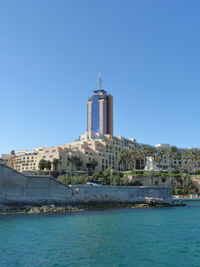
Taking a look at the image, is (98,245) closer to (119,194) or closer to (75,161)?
(119,194)

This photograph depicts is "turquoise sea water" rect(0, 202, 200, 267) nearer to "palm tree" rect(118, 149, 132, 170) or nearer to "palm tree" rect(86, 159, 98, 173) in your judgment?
"palm tree" rect(86, 159, 98, 173)

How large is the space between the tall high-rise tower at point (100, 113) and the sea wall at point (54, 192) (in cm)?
10445

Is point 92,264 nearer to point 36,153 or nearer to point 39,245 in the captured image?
point 39,245

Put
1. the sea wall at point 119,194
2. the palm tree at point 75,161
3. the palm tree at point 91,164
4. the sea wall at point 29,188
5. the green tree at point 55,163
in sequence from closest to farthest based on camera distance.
Result: 1. the sea wall at point 29,188
2. the sea wall at point 119,194
3. the green tree at point 55,163
4. the palm tree at point 75,161
5. the palm tree at point 91,164

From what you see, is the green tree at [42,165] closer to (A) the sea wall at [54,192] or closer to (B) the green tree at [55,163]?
(B) the green tree at [55,163]

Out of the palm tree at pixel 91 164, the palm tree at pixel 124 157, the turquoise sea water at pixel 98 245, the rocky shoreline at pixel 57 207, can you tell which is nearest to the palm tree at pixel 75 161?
the palm tree at pixel 91 164

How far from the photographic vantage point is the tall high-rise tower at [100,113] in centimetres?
16524

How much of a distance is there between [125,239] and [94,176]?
237 feet


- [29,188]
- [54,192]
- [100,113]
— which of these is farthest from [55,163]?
[100,113]

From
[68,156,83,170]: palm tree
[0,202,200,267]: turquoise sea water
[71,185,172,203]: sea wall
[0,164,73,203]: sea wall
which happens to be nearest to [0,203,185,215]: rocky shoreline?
[71,185,172,203]: sea wall

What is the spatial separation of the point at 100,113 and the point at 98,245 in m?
148

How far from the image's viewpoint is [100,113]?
168 meters

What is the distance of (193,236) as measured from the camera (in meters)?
25.5

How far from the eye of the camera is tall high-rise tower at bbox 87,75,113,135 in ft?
542
